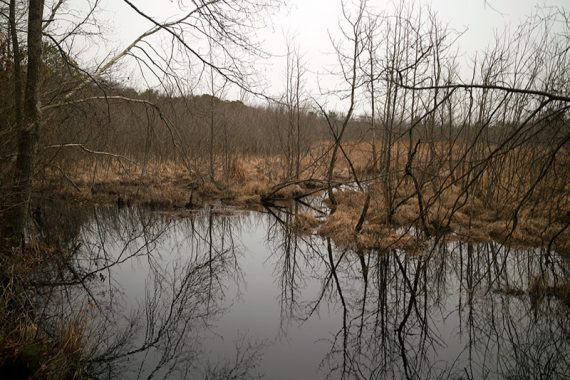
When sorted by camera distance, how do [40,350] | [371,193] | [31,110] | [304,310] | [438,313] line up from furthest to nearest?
1. [371,193]
2. [304,310]
3. [438,313]
4. [31,110]
5. [40,350]

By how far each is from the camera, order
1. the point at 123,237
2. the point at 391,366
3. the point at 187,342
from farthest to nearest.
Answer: the point at 123,237 < the point at 187,342 < the point at 391,366

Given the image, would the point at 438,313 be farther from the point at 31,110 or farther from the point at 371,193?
the point at 371,193

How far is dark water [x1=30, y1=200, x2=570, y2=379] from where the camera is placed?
4359 millimetres

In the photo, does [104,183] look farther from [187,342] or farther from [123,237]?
[187,342]

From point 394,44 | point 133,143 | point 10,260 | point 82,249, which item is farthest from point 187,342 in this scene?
point 133,143

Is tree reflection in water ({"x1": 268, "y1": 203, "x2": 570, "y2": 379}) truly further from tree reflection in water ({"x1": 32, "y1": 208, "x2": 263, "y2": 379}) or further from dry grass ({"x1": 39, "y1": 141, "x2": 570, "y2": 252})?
tree reflection in water ({"x1": 32, "y1": 208, "x2": 263, "y2": 379})

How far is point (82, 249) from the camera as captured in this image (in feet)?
28.0

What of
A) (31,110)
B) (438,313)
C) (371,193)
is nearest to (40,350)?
(31,110)

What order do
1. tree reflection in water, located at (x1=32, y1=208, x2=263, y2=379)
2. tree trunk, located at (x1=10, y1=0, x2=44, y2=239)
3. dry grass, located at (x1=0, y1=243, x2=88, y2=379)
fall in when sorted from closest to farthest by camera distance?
dry grass, located at (x1=0, y1=243, x2=88, y2=379) → tree reflection in water, located at (x1=32, y1=208, x2=263, y2=379) → tree trunk, located at (x1=10, y1=0, x2=44, y2=239)

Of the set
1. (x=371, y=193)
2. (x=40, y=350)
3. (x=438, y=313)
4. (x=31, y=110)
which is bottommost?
(x=438, y=313)

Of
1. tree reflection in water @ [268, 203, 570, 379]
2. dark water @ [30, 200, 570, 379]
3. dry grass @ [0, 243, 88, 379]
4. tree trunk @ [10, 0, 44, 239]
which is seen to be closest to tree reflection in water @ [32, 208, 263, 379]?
dark water @ [30, 200, 570, 379]

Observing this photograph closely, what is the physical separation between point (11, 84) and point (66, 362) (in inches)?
212

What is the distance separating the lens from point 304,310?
5.99m

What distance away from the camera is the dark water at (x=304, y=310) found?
4359mm
